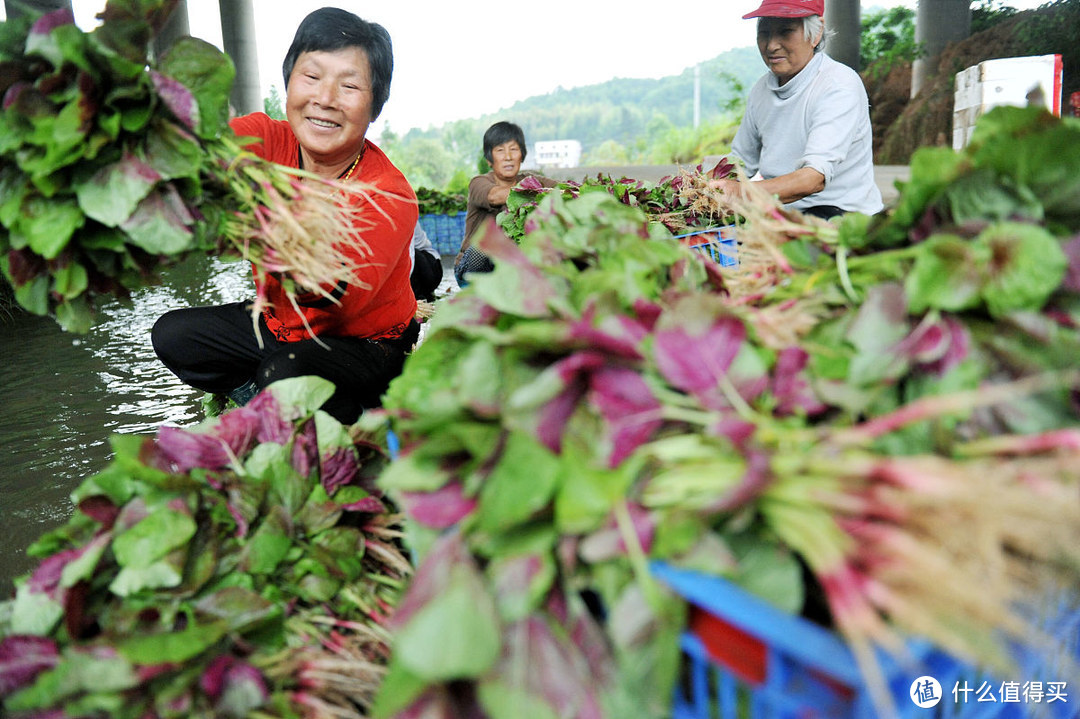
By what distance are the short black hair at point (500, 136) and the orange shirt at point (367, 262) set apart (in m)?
2.92

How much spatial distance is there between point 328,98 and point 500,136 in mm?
3303

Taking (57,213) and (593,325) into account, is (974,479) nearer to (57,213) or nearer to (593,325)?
(593,325)

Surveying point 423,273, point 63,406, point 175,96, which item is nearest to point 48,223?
point 175,96

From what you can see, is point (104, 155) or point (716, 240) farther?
point (716, 240)

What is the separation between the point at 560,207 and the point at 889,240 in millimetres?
744

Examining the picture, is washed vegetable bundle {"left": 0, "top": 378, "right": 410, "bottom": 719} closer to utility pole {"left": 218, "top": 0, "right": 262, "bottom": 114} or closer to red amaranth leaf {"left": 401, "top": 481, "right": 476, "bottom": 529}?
red amaranth leaf {"left": 401, "top": 481, "right": 476, "bottom": 529}

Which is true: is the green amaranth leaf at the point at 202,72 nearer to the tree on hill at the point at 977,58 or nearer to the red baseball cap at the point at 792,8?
the red baseball cap at the point at 792,8

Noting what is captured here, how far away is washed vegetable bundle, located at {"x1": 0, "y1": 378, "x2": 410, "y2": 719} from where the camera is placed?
1049mm

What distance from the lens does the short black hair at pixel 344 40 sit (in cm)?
204

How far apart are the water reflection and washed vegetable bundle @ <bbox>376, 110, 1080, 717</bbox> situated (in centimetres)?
110

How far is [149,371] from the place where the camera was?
4.01 m

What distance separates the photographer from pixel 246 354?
226 cm

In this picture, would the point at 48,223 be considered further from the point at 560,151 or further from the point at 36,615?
the point at 560,151

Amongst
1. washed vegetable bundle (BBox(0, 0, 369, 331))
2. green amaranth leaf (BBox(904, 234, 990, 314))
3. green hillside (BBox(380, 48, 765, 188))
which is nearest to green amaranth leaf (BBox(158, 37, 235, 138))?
washed vegetable bundle (BBox(0, 0, 369, 331))
